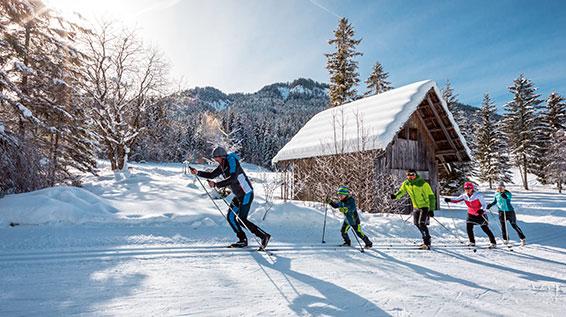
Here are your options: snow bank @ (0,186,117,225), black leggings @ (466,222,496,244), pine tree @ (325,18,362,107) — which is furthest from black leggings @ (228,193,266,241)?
pine tree @ (325,18,362,107)

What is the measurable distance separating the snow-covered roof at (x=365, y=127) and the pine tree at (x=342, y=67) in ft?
30.0

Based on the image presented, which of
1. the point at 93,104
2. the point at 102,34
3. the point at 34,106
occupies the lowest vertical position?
the point at 34,106

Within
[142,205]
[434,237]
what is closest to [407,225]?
[434,237]

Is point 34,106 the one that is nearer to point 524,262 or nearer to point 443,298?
point 443,298

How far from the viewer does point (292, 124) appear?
342ft

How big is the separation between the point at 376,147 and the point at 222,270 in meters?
10.5

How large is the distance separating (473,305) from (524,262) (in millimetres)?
3664

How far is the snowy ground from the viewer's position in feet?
11.3

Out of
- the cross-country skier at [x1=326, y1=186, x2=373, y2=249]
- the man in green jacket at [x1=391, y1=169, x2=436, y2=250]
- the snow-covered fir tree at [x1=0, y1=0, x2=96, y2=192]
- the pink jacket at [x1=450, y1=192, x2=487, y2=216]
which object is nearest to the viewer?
the cross-country skier at [x1=326, y1=186, x2=373, y2=249]

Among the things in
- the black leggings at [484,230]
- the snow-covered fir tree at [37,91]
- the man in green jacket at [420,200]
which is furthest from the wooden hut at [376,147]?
the snow-covered fir tree at [37,91]

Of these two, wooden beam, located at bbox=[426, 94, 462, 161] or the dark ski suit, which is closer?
the dark ski suit

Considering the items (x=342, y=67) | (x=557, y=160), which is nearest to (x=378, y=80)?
(x=342, y=67)

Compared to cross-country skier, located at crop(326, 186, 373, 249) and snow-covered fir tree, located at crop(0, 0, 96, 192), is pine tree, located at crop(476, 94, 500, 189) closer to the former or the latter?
cross-country skier, located at crop(326, 186, 373, 249)

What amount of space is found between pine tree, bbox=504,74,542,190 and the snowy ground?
3591cm
